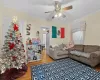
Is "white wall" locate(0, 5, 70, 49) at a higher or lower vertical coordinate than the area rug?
higher

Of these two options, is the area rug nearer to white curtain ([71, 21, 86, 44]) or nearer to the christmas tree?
the christmas tree

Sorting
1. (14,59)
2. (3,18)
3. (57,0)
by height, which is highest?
(57,0)

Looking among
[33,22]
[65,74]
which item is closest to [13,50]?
[65,74]

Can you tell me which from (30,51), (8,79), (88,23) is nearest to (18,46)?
(8,79)

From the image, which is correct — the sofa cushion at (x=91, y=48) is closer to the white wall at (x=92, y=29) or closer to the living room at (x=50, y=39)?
the living room at (x=50, y=39)

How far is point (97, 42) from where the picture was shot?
3.83 metres

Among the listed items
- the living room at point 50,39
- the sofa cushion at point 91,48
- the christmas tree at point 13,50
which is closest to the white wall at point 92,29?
the living room at point 50,39

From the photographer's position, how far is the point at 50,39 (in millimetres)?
5469

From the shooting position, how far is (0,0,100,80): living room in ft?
8.33

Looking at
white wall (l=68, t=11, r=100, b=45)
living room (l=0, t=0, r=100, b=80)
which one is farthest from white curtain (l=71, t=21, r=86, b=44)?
white wall (l=68, t=11, r=100, b=45)

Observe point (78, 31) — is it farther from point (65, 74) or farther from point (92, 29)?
point (65, 74)

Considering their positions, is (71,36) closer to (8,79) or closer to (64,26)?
(64,26)

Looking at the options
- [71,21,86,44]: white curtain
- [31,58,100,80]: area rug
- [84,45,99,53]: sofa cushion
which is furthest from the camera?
[71,21,86,44]: white curtain

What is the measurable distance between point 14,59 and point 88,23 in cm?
414
